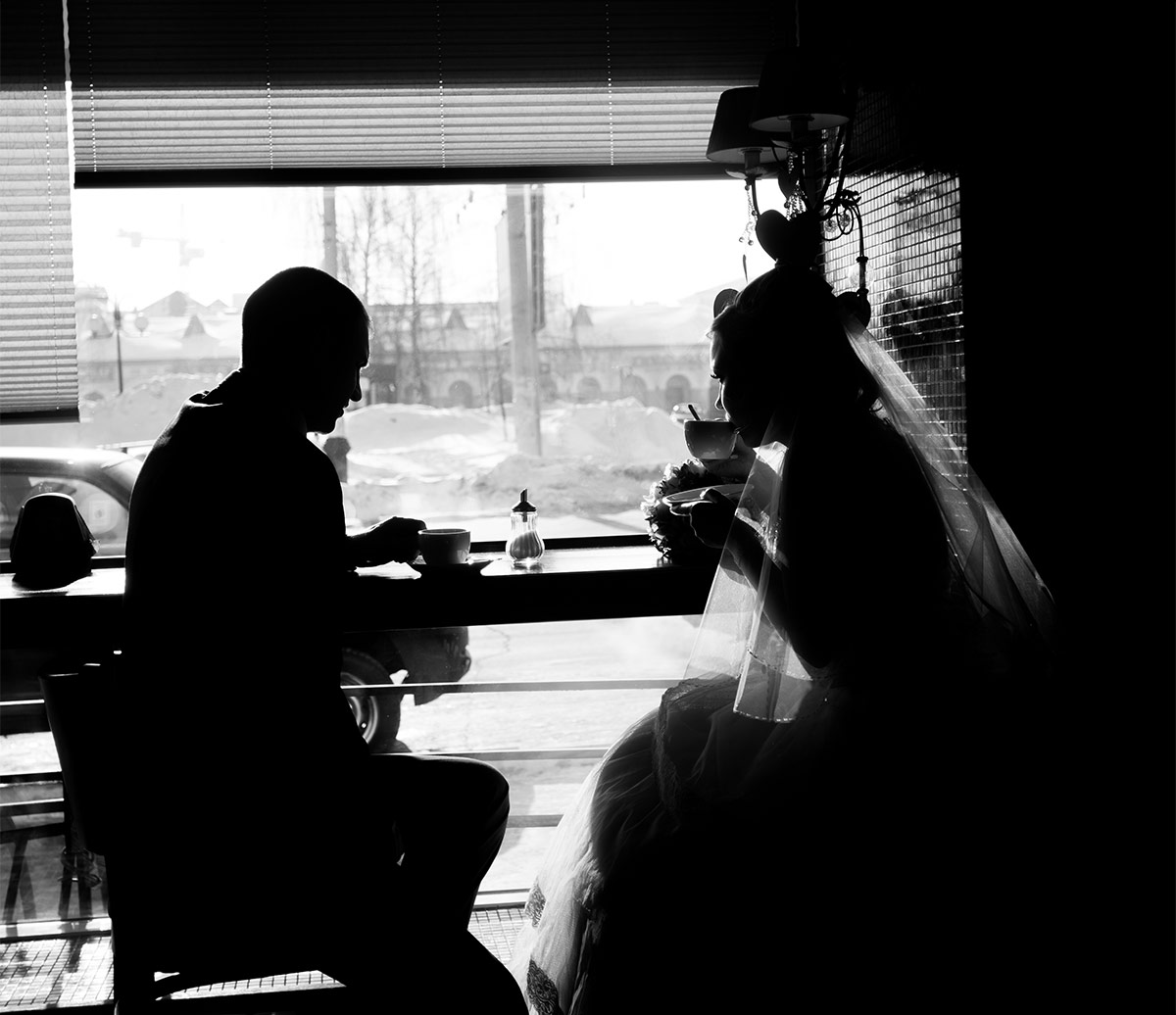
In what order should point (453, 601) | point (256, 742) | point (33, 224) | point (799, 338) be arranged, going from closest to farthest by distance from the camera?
point (256, 742) → point (799, 338) → point (453, 601) → point (33, 224)

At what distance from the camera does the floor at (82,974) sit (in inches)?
99.0

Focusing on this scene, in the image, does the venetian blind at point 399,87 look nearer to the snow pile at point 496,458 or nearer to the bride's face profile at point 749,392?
the bride's face profile at point 749,392

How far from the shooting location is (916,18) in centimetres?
244

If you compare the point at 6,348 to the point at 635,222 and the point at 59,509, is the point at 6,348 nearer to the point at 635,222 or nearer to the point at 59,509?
the point at 59,509

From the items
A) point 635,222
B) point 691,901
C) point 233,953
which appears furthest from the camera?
point 635,222

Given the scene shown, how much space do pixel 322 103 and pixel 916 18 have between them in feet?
5.32

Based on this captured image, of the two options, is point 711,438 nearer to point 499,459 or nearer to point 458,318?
point 458,318

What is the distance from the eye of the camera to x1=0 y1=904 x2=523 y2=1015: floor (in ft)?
8.25

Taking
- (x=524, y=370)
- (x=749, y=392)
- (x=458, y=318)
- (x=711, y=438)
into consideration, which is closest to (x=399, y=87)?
(x=711, y=438)

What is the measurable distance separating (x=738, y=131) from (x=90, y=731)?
2.05 meters

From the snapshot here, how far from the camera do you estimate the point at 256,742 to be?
158cm

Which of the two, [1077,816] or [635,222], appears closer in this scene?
[1077,816]

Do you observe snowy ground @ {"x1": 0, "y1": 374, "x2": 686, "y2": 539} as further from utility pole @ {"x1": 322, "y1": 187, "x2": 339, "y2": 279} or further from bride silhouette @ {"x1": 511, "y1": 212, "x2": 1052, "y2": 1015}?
bride silhouette @ {"x1": 511, "y1": 212, "x2": 1052, "y2": 1015}

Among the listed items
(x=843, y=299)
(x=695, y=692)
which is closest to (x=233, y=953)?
(x=695, y=692)
